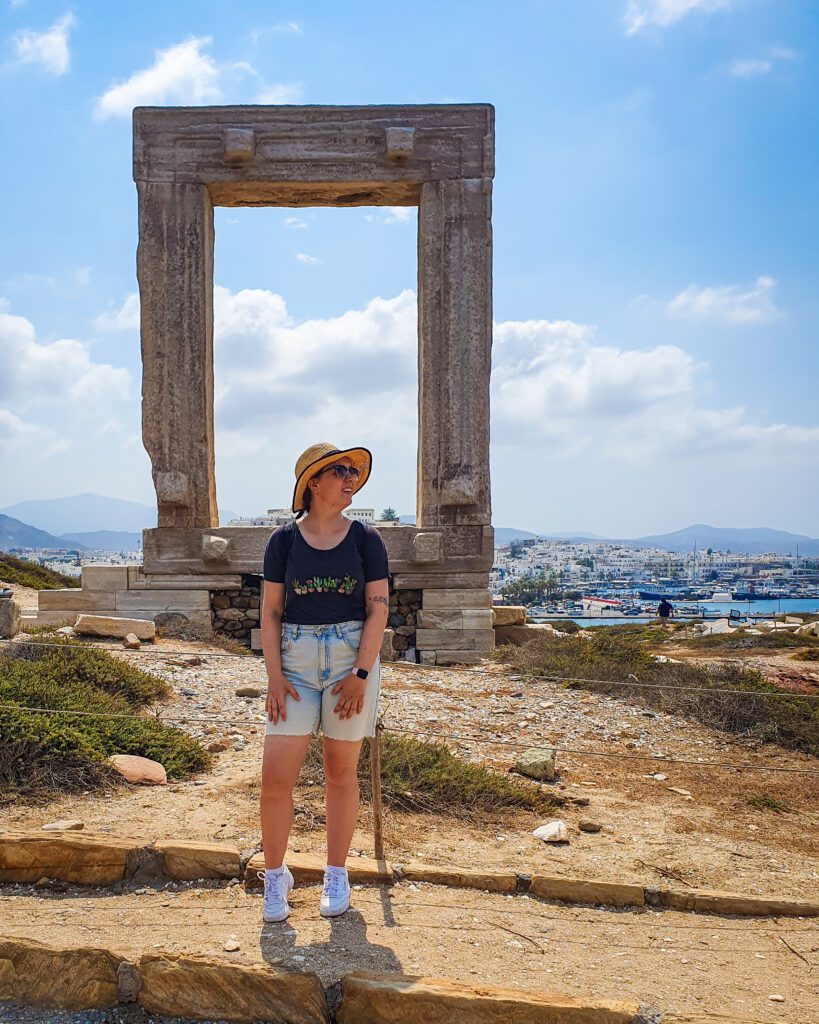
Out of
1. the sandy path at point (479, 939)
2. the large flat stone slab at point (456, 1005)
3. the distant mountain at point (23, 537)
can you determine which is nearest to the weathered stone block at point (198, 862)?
the sandy path at point (479, 939)

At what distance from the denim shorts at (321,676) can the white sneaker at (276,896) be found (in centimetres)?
53

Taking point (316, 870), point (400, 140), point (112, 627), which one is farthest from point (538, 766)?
Answer: point (400, 140)

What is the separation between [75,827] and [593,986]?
8.09 ft

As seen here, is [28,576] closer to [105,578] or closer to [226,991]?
[105,578]

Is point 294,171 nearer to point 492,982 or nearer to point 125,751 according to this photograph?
point 125,751

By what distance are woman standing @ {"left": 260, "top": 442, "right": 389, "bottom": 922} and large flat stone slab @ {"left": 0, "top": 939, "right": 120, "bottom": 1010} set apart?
23.8 inches

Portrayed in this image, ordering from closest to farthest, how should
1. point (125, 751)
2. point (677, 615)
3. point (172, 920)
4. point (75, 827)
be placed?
1. point (172, 920)
2. point (75, 827)
3. point (125, 751)
4. point (677, 615)

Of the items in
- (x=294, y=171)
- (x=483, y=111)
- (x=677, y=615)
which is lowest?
(x=677, y=615)

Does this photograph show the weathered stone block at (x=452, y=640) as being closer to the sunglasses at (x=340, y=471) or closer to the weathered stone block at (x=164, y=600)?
the weathered stone block at (x=164, y=600)

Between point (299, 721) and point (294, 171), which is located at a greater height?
point (294, 171)

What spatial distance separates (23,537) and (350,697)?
9295 centimetres

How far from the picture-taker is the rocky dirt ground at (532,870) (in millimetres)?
3119

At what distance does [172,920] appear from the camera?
3363mm

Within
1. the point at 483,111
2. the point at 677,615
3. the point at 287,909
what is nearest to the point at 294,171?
the point at 483,111
